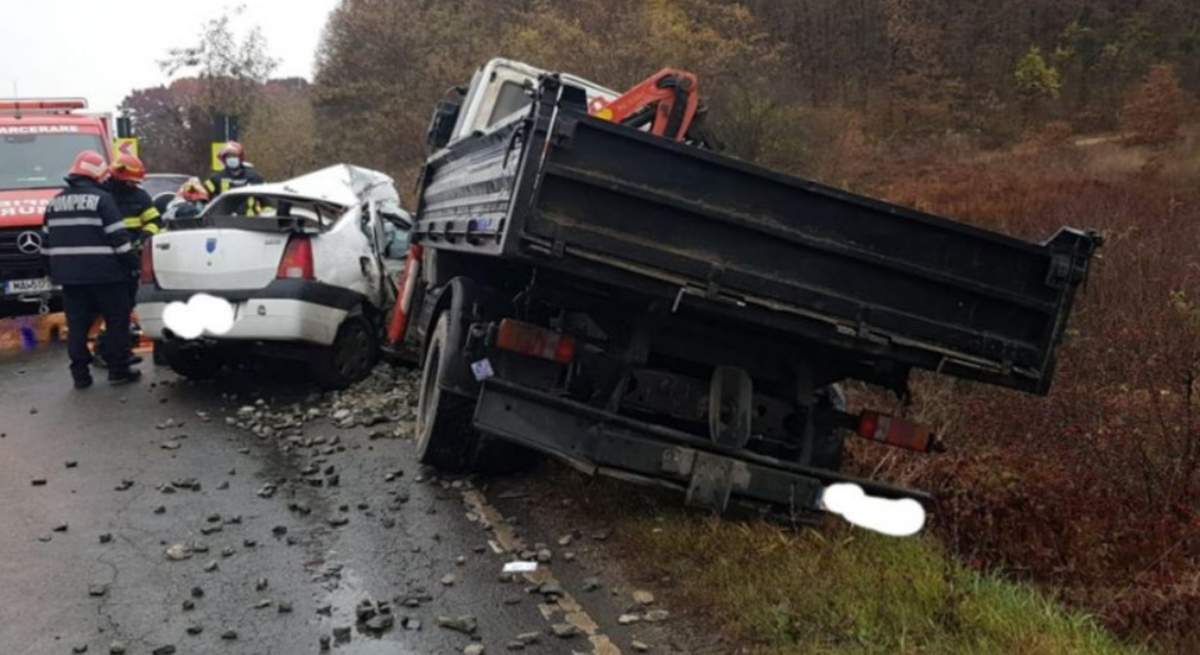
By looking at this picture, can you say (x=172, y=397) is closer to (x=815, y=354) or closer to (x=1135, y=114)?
(x=815, y=354)

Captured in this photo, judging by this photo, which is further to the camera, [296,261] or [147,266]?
[147,266]

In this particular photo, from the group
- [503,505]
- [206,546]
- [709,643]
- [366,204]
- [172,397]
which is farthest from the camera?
[366,204]

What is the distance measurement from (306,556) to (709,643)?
2095mm

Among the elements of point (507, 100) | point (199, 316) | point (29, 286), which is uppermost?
point (507, 100)

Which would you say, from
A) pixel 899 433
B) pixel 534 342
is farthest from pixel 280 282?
pixel 899 433

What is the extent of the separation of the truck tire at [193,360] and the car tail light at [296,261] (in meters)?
1.34

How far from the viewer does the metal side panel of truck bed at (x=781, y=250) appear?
424 centimetres

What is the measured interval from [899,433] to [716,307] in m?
1.29

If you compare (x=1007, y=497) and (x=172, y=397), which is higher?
(x=1007, y=497)

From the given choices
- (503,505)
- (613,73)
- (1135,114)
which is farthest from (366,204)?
(1135,114)

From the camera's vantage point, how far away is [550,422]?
471 centimetres

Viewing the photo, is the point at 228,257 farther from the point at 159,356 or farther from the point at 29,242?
the point at 29,242

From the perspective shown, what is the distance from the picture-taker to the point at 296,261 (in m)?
7.98

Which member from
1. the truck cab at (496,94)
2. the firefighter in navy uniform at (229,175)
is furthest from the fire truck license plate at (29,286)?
the truck cab at (496,94)
